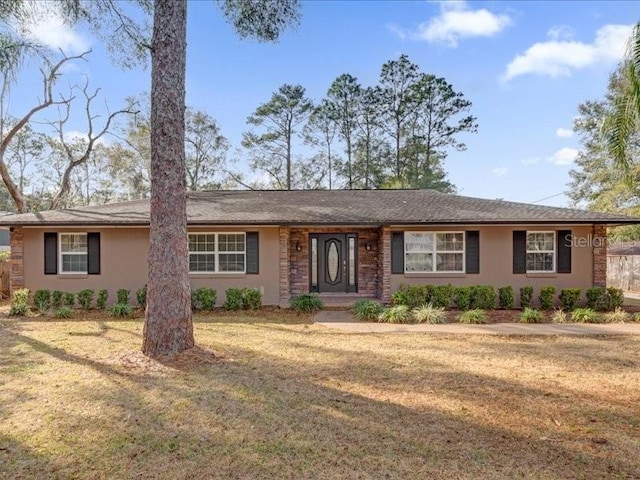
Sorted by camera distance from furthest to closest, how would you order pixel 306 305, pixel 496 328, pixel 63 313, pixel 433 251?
pixel 433 251, pixel 306 305, pixel 63 313, pixel 496 328

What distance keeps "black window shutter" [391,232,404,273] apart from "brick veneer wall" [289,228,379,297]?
37.3 inches

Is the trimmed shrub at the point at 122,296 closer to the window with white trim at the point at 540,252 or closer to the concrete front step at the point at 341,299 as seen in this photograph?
the concrete front step at the point at 341,299

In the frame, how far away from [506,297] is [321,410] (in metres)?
8.22

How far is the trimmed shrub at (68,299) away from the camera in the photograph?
10688 mm

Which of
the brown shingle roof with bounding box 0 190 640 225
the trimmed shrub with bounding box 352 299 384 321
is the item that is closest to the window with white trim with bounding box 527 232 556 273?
the brown shingle roof with bounding box 0 190 640 225

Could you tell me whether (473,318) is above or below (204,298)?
below

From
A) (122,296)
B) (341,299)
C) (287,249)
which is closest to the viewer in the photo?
(122,296)

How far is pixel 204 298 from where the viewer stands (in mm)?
10438

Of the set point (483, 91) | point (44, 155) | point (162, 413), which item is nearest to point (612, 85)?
point (483, 91)

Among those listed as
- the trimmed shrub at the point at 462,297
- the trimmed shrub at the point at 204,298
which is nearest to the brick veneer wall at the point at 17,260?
the trimmed shrub at the point at 204,298

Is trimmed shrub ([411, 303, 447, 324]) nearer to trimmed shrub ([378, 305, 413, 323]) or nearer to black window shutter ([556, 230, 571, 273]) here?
trimmed shrub ([378, 305, 413, 323])

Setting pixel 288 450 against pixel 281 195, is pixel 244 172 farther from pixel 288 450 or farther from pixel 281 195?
pixel 288 450

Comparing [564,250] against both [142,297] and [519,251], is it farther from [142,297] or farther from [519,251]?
[142,297]

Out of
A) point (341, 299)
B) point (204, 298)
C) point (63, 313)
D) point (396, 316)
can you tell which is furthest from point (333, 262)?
point (63, 313)
